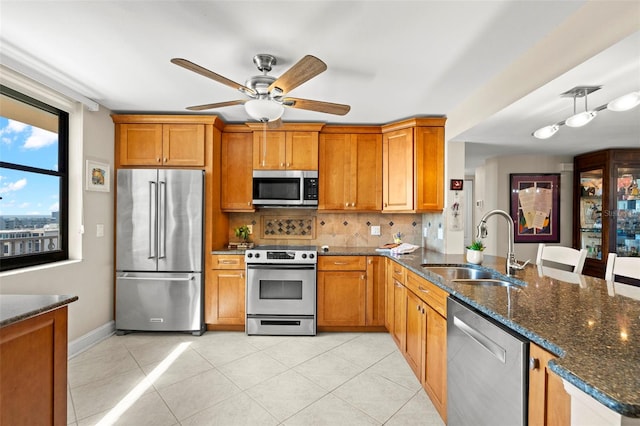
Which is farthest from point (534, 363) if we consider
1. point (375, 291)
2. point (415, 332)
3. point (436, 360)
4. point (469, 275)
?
point (375, 291)

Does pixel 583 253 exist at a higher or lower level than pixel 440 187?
lower

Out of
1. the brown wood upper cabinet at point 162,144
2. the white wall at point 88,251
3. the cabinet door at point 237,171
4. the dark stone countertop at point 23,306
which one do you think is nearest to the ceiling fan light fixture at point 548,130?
the cabinet door at point 237,171

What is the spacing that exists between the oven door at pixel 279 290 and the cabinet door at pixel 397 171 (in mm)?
1239

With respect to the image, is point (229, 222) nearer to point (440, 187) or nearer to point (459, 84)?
point (440, 187)

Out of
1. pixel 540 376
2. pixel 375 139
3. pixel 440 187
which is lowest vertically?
pixel 540 376

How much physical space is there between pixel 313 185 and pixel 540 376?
2.71 m

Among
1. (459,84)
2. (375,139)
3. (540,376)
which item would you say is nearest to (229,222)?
(375,139)

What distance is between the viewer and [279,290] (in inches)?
124

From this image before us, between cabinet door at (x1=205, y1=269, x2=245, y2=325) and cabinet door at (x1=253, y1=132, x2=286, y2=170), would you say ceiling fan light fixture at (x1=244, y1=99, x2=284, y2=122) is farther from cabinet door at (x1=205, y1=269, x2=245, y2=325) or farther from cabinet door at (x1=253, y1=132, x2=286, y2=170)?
cabinet door at (x1=205, y1=269, x2=245, y2=325)

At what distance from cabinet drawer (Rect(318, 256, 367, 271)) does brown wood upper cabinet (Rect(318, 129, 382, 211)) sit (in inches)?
25.2

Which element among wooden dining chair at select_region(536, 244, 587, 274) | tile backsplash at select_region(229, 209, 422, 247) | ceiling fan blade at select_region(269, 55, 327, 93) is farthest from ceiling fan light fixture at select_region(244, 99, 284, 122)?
wooden dining chair at select_region(536, 244, 587, 274)

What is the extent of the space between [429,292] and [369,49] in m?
1.70

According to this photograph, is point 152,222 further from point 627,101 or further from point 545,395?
point 627,101

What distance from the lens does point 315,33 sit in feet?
5.72
